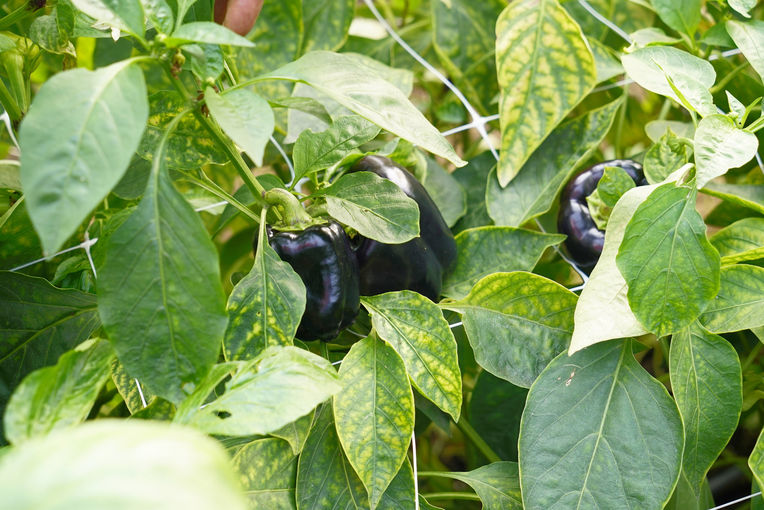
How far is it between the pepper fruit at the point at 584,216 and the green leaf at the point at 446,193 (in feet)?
0.33

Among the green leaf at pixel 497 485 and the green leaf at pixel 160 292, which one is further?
the green leaf at pixel 497 485

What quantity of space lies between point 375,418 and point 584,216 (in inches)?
11.3

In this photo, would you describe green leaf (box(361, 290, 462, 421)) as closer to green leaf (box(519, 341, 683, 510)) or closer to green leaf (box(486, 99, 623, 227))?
green leaf (box(519, 341, 683, 510))

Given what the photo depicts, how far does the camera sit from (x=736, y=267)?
52 centimetres

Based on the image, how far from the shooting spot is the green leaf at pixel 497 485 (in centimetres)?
54

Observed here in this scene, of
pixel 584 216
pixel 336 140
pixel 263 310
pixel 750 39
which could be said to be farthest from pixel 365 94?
pixel 750 39

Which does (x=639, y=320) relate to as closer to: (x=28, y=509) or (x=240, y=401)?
(x=240, y=401)

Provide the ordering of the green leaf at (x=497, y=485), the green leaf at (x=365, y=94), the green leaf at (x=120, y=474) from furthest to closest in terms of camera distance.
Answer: the green leaf at (x=497, y=485) < the green leaf at (x=365, y=94) < the green leaf at (x=120, y=474)

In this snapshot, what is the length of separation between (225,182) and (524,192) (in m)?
0.42

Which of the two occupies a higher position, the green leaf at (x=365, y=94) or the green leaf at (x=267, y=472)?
the green leaf at (x=365, y=94)

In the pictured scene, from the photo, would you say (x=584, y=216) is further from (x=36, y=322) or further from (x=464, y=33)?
(x=36, y=322)

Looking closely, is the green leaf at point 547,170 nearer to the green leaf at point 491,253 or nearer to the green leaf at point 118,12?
the green leaf at point 491,253

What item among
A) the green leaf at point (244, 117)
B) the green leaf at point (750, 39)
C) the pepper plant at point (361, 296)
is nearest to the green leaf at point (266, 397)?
the pepper plant at point (361, 296)

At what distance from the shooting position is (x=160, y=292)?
37 cm
